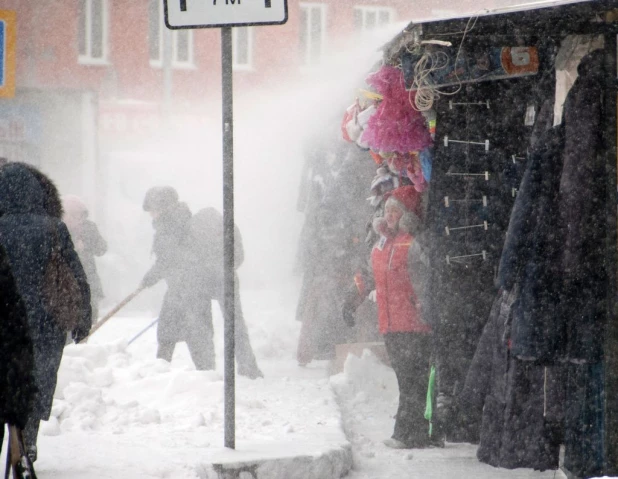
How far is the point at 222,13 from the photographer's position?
510 centimetres

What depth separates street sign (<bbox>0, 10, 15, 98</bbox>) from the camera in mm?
8867

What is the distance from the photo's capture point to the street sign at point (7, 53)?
8867 millimetres

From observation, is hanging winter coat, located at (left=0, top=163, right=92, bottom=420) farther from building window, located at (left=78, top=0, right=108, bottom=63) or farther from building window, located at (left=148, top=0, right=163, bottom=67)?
building window, located at (left=148, top=0, right=163, bottom=67)

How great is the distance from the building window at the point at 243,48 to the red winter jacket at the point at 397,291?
21462 mm

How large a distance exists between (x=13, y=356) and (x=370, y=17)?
26840 millimetres

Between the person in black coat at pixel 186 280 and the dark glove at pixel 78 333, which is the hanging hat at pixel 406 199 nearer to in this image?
the dark glove at pixel 78 333

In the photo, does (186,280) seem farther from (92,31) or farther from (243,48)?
(243,48)

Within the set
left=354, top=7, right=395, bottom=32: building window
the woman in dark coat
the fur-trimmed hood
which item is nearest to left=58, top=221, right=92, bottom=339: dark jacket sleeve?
the woman in dark coat

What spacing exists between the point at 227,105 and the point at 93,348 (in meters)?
3.54

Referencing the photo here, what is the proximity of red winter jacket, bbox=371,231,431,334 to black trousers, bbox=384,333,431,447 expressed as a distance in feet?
0.25

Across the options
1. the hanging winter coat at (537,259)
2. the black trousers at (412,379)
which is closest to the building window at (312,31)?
the black trousers at (412,379)

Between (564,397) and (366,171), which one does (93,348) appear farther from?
(564,397)

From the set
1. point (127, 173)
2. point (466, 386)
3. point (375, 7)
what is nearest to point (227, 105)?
point (466, 386)

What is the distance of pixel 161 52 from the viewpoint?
27.0m
